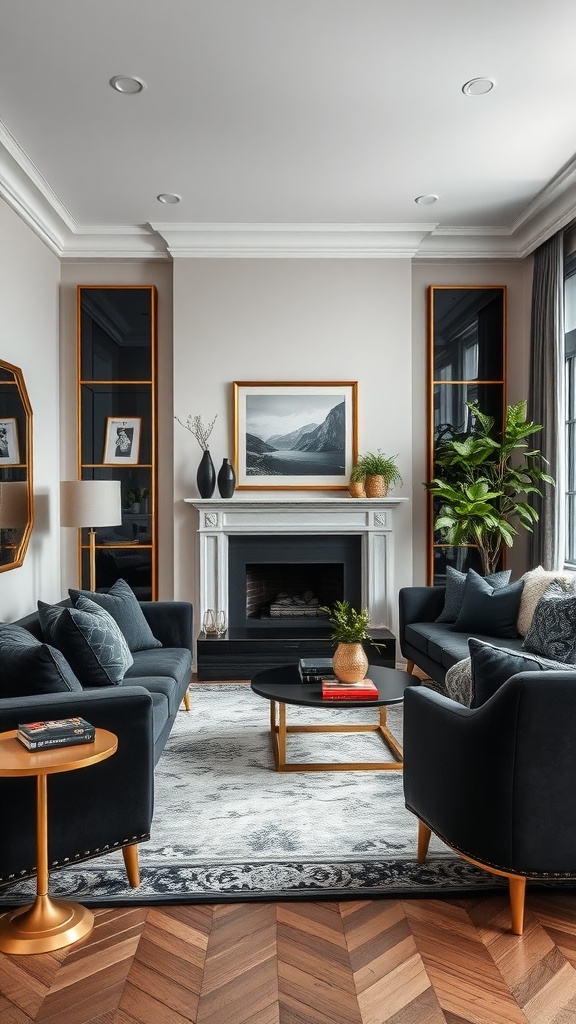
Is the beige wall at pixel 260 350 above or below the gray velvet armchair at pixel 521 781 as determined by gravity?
above

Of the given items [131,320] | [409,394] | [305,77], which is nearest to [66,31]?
[305,77]

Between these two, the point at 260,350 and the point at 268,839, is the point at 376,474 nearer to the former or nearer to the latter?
the point at 260,350

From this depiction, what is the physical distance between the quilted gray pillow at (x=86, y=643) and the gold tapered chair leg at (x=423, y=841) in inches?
58.4

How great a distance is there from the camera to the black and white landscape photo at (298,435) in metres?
5.84

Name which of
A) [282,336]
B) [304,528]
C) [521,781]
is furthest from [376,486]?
[521,781]

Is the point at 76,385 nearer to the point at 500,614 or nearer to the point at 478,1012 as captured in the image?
the point at 500,614

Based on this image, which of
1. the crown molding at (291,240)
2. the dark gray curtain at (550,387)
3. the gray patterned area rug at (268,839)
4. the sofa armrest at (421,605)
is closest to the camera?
the gray patterned area rug at (268,839)

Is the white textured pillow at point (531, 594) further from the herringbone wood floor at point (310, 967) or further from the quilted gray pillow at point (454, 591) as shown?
the herringbone wood floor at point (310, 967)

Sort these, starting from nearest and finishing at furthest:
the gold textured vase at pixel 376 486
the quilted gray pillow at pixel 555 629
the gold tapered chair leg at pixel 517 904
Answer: the gold tapered chair leg at pixel 517 904 → the quilted gray pillow at pixel 555 629 → the gold textured vase at pixel 376 486

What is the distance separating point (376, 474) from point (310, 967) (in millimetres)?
3951

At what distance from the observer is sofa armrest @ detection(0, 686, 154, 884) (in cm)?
232

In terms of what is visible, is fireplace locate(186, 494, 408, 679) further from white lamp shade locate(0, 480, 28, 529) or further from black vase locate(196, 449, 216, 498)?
white lamp shade locate(0, 480, 28, 529)

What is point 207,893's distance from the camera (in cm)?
251

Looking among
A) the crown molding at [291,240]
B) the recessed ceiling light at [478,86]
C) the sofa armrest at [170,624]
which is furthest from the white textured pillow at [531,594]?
the recessed ceiling light at [478,86]
